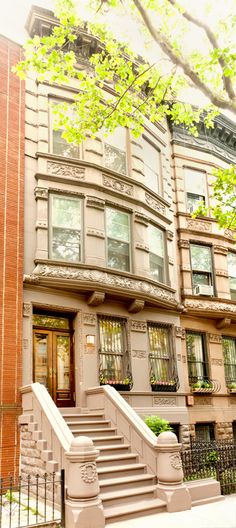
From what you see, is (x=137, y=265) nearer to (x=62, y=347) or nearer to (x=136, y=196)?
(x=136, y=196)

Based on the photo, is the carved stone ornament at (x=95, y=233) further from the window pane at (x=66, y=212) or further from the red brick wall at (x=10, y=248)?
the red brick wall at (x=10, y=248)

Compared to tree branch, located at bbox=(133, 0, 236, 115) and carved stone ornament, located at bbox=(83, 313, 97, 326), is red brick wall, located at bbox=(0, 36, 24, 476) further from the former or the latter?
tree branch, located at bbox=(133, 0, 236, 115)

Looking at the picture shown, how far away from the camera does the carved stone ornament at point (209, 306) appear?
667 inches

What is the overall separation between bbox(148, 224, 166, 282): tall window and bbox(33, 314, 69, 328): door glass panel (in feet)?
13.5

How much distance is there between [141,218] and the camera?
15680 millimetres

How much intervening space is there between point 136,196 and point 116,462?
9135 mm

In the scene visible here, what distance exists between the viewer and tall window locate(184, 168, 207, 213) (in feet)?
63.1

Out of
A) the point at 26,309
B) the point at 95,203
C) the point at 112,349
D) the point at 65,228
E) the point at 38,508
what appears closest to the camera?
the point at 38,508

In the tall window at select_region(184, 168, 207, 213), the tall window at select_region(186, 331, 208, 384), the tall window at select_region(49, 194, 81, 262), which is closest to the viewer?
the tall window at select_region(49, 194, 81, 262)

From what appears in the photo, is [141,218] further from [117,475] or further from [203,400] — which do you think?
[117,475]

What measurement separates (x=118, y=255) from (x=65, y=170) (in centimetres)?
325

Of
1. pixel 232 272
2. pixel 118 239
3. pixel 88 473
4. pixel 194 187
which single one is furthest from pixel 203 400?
pixel 88 473

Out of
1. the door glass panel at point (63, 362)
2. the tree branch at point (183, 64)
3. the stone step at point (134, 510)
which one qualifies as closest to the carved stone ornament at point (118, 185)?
the door glass panel at point (63, 362)

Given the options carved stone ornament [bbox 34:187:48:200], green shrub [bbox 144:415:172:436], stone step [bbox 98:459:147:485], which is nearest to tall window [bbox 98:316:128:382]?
green shrub [bbox 144:415:172:436]
